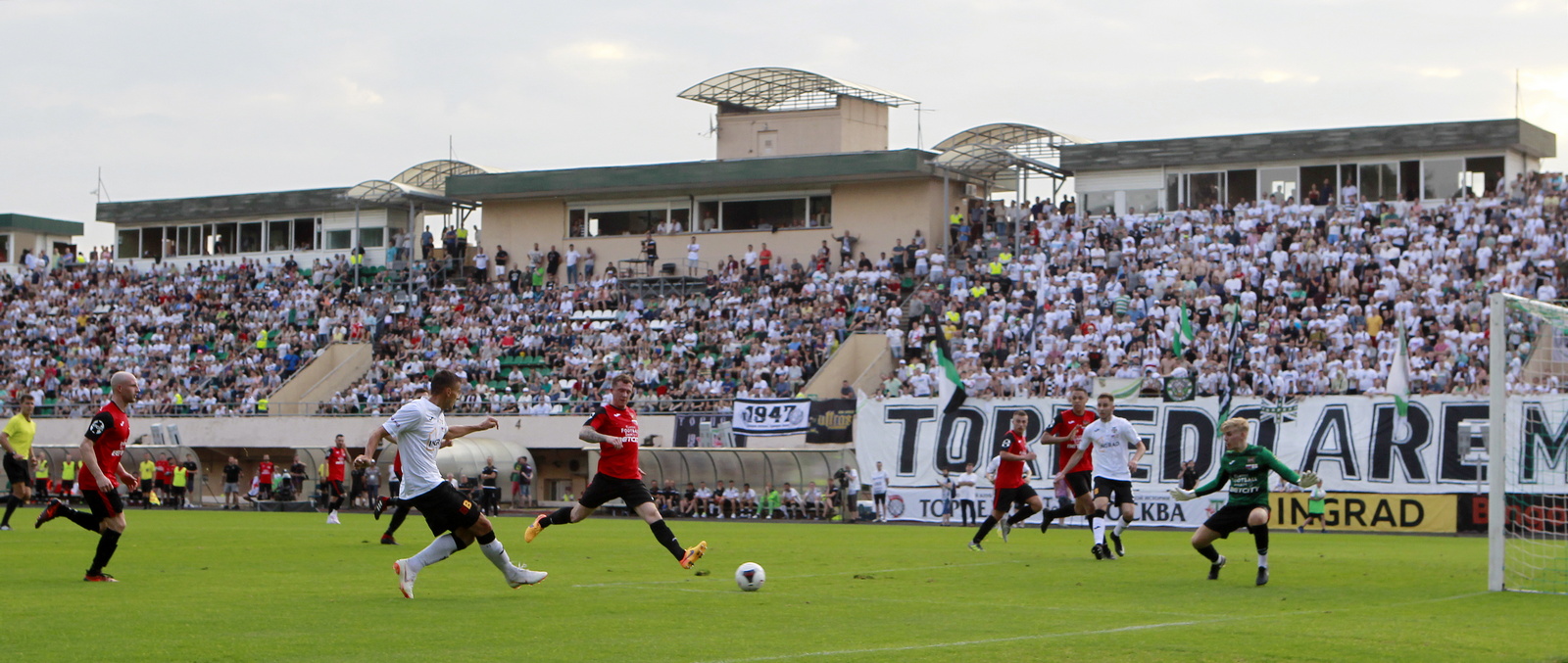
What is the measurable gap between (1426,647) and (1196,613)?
227 cm

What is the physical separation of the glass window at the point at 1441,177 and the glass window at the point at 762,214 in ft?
64.5

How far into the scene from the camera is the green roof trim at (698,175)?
52.4 meters

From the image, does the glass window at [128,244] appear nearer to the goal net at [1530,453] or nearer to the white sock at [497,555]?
the goal net at [1530,453]

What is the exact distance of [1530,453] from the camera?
1947cm

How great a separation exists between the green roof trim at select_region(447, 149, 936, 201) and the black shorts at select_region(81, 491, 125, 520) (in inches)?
1538

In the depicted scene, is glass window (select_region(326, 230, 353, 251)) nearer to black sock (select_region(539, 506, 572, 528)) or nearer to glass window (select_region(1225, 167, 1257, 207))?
glass window (select_region(1225, 167, 1257, 207))

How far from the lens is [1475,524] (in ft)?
99.3

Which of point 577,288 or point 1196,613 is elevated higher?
point 577,288

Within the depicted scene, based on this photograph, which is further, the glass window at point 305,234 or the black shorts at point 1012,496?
the glass window at point 305,234

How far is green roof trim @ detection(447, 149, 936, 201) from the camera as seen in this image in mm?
52375

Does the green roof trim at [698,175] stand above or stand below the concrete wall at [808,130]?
below

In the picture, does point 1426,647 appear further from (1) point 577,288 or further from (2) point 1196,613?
(1) point 577,288

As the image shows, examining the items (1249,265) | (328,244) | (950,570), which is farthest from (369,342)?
(950,570)

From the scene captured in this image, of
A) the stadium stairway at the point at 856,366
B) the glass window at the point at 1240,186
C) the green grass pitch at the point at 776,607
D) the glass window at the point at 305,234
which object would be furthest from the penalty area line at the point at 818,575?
the glass window at the point at 305,234
